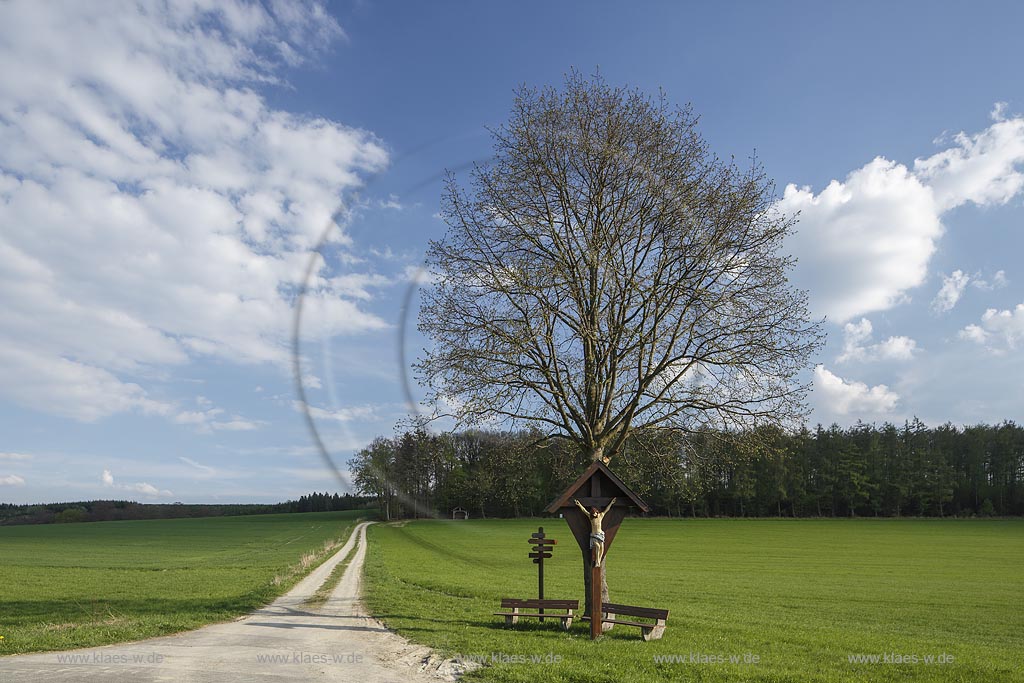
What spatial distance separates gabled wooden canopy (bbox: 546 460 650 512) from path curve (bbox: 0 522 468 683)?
169 inches

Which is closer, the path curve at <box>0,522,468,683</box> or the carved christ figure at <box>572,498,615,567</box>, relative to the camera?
the path curve at <box>0,522,468,683</box>

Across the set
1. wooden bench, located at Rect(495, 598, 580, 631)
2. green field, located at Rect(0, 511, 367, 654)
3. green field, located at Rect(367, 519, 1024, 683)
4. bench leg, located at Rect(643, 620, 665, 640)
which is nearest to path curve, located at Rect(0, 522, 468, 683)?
green field, located at Rect(367, 519, 1024, 683)

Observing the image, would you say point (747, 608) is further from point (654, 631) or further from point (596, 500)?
point (596, 500)

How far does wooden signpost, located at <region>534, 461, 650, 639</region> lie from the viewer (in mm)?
14438

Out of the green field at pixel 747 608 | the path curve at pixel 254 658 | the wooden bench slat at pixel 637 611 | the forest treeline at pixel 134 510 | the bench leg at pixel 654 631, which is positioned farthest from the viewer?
the forest treeline at pixel 134 510

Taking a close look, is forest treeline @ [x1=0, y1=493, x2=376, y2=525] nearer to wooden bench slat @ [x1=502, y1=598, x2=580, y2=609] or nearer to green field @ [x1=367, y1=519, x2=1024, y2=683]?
green field @ [x1=367, y1=519, x2=1024, y2=683]

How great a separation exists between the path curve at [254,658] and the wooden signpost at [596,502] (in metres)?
4.03

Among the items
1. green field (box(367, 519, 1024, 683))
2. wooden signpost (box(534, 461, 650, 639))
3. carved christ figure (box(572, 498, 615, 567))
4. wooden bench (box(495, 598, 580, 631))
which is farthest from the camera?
wooden bench (box(495, 598, 580, 631))

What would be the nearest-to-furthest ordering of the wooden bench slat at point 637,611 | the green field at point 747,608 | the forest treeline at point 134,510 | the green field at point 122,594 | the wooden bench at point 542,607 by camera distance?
the green field at point 747,608 → the wooden bench slat at point 637,611 → the green field at point 122,594 → the wooden bench at point 542,607 → the forest treeline at point 134,510

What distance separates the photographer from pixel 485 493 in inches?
723

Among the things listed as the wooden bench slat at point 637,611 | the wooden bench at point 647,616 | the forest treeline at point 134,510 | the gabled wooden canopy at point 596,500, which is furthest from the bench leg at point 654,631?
the forest treeline at point 134,510

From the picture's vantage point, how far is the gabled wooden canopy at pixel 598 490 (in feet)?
47.5

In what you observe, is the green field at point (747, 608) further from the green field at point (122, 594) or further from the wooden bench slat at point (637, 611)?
the green field at point (122, 594)

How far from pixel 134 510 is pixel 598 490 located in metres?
170
